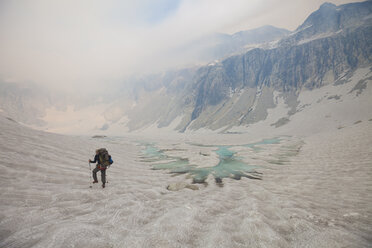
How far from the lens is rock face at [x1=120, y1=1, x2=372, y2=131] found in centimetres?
13712

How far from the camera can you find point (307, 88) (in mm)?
143625

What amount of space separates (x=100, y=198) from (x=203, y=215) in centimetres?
568

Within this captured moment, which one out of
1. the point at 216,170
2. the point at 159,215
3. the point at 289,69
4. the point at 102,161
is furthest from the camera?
the point at 289,69

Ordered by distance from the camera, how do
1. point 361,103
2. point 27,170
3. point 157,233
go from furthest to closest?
point 361,103 → point 27,170 → point 157,233

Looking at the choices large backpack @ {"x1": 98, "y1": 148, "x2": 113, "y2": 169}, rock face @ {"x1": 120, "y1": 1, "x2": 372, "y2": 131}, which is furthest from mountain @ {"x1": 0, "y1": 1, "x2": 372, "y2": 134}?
large backpack @ {"x1": 98, "y1": 148, "x2": 113, "y2": 169}

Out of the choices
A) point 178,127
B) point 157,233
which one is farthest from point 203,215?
point 178,127

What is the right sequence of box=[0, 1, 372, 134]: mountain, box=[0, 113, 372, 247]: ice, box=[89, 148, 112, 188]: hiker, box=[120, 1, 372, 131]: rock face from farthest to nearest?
box=[120, 1, 372, 131]: rock face → box=[0, 1, 372, 134]: mountain → box=[89, 148, 112, 188]: hiker → box=[0, 113, 372, 247]: ice

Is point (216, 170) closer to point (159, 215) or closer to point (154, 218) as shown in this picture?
point (159, 215)

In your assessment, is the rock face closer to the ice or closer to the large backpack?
the ice

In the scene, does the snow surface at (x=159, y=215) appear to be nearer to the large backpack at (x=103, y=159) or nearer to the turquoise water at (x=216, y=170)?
the large backpack at (x=103, y=159)

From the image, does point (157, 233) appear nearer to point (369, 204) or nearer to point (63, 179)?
point (63, 179)

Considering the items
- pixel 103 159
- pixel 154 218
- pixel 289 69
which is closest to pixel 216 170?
pixel 103 159

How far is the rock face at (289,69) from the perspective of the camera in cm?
13712

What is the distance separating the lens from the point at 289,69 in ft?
533
